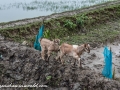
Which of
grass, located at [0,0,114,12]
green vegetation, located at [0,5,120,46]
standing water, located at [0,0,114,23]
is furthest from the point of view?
grass, located at [0,0,114,12]

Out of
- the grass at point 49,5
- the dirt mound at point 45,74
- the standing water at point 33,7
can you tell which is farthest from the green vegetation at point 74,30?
the grass at point 49,5

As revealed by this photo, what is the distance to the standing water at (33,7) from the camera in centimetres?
1754

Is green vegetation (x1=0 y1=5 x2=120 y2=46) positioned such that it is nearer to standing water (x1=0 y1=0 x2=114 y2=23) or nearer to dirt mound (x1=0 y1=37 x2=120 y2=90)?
dirt mound (x1=0 y1=37 x2=120 y2=90)

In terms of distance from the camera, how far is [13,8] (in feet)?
62.5

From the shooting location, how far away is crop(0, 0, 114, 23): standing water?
1754cm

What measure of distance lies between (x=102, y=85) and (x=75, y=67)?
129cm

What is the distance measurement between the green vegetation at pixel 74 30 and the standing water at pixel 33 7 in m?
3.53

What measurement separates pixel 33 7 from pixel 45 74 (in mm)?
11159

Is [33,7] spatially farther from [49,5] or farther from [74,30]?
[74,30]

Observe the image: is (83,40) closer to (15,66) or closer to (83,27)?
(83,27)

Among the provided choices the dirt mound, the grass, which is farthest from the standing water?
the dirt mound

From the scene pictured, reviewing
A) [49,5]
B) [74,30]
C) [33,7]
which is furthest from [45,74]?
[49,5]

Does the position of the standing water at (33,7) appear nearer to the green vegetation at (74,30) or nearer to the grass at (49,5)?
the grass at (49,5)

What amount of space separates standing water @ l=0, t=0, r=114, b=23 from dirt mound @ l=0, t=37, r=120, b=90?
23.9 ft
